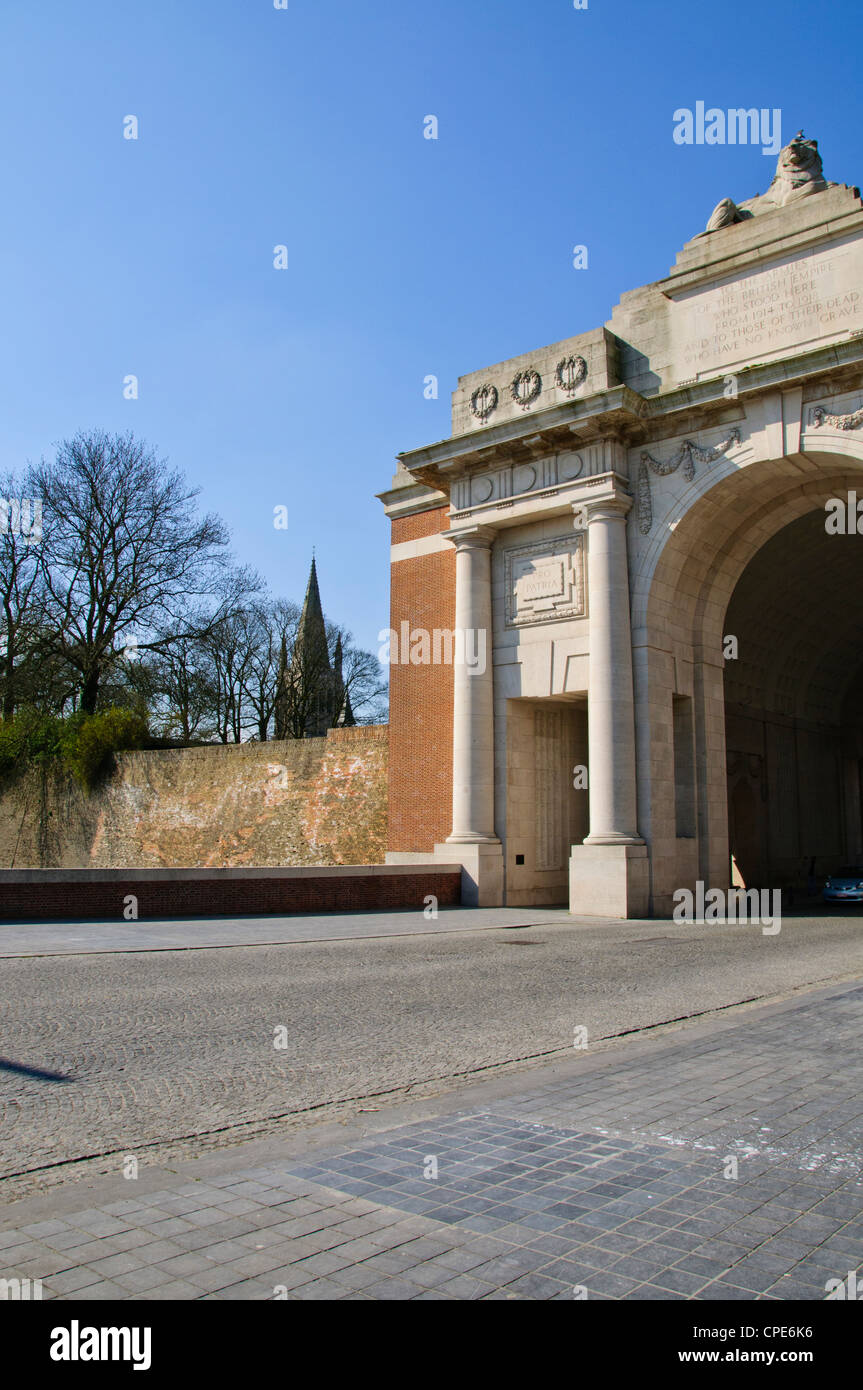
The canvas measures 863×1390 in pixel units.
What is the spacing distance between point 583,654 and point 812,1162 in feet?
58.3

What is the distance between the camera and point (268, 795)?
3109cm

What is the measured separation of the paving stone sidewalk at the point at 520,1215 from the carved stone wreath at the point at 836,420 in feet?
51.9

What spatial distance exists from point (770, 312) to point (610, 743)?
901 cm

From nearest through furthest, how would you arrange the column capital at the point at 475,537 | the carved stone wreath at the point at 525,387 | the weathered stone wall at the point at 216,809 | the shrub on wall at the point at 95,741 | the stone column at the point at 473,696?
the carved stone wreath at the point at 525,387, the stone column at the point at 473,696, the column capital at the point at 475,537, the weathered stone wall at the point at 216,809, the shrub on wall at the point at 95,741

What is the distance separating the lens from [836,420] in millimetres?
18438

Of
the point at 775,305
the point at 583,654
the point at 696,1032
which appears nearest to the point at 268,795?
the point at 583,654

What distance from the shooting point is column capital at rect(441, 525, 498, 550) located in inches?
903

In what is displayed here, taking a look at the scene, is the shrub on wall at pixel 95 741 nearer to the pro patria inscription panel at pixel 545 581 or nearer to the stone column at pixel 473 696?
the stone column at pixel 473 696

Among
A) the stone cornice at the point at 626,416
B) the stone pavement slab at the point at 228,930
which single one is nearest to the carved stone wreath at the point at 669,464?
the stone cornice at the point at 626,416

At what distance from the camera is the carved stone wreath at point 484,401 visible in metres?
23.0

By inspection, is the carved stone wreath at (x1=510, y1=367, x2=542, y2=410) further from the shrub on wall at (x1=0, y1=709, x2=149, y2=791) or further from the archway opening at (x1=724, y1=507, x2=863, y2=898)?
the shrub on wall at (x1=0, y1=709, x2=149, y2=791)

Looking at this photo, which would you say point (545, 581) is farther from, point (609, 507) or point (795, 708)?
point (795, 708)

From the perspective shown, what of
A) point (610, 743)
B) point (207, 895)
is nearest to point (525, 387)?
point (610, 743)

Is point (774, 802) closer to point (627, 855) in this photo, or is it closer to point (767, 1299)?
point (627, 855)
